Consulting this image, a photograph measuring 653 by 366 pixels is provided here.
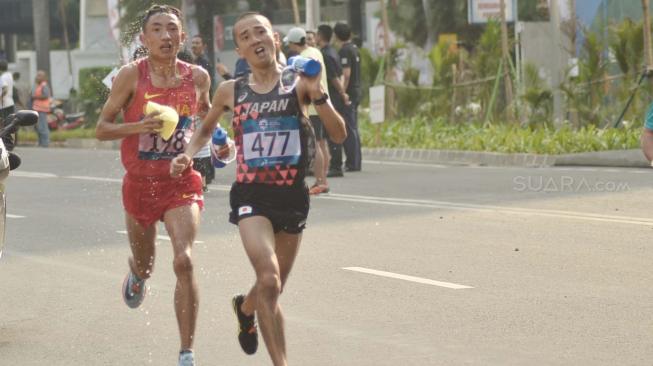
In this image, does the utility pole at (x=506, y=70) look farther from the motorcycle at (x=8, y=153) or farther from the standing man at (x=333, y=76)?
the motorcycle at (x=8, y=153)

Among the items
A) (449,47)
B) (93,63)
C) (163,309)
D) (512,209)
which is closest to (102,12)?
(93,63)

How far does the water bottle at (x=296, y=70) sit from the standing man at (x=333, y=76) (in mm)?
Result: 11699

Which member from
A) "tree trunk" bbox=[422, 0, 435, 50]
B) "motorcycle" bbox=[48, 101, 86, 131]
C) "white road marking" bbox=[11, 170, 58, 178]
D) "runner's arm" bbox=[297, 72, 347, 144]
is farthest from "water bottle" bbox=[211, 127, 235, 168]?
"tree trunk" bbox=[422, 0, 435, 50]

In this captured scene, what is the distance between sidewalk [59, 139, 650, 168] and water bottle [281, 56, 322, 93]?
13.3 meters

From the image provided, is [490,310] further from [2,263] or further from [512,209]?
[512,209]

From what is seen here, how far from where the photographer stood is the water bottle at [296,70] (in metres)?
6.47

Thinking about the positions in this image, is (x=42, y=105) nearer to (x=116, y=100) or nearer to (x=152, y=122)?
(x=116, y=100)

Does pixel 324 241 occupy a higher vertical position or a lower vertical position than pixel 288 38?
lower

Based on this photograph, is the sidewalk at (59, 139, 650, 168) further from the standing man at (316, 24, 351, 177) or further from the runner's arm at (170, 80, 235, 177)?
the runner's arm at (170, 80, 235, 177)

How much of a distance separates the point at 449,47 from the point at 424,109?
1341mm

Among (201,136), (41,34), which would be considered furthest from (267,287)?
(41,34)

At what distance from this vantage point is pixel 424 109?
27.5 m

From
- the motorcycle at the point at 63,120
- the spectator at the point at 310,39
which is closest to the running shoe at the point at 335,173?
the spectator at the point at 310,39

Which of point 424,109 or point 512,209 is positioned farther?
point 424,109
